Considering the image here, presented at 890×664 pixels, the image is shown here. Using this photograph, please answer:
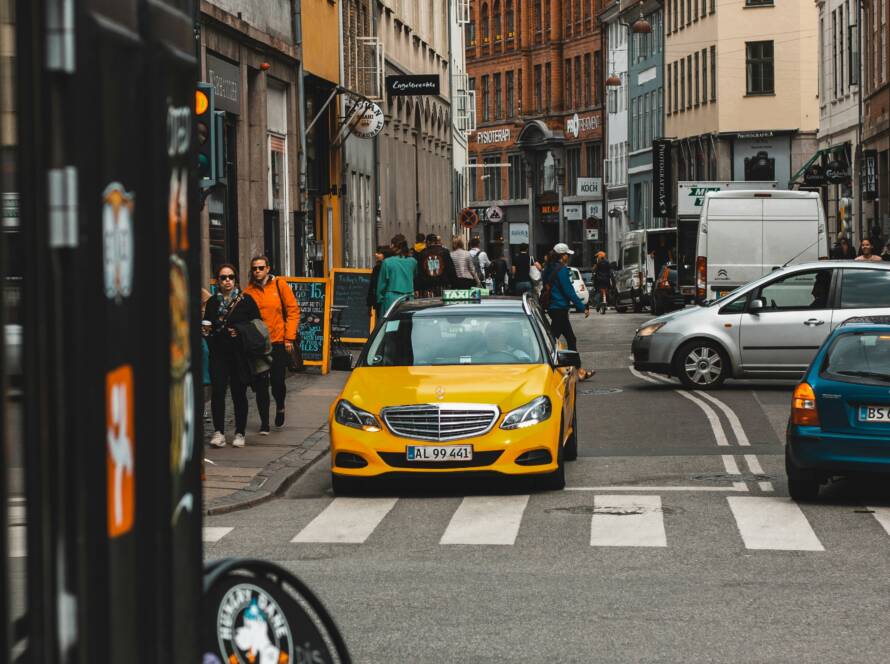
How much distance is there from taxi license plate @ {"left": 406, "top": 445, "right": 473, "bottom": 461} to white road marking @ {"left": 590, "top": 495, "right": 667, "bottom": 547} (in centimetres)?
99

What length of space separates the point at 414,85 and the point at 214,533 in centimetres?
2609

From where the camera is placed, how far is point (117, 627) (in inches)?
139

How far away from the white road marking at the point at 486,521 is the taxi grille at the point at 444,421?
0.50m

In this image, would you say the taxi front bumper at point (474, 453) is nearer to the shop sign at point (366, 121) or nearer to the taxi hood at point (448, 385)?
the taxi hood at point (448, 385)

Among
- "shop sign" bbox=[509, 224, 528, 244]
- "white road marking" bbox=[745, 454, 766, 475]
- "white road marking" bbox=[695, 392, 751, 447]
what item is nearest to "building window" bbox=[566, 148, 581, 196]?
"shop sign" bbox=[509, 224, 528, 244]

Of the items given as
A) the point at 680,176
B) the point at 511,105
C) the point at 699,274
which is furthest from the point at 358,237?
the point at 511,105

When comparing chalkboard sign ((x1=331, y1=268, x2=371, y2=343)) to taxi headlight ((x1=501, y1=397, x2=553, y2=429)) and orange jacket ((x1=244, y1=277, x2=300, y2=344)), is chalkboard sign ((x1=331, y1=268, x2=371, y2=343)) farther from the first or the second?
taxi headlight ((x1=501, y1=397, x2=553, y2=429))

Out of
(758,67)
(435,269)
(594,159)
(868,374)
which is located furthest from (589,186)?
(868,374)

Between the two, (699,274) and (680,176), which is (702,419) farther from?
(680,176)

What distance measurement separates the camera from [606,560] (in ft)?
35.1

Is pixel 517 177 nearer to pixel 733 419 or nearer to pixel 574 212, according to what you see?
pixel 574 212

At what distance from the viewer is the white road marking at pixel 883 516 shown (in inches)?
476

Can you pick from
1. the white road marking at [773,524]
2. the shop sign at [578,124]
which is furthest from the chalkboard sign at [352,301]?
the shop sign at [578,124]

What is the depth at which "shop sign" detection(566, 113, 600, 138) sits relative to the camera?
103 meters
